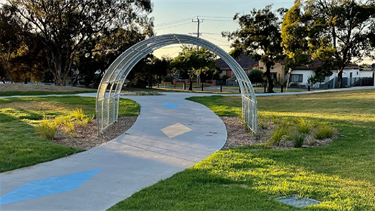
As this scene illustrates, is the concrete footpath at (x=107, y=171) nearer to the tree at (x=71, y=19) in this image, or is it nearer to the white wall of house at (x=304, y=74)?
the tree at (x=71, y=19)

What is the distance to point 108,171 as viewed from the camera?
18.0 feet

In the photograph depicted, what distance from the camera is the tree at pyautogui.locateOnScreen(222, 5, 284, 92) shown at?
29.0 m

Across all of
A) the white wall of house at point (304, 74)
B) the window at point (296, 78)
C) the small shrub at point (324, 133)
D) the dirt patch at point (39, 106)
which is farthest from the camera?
the window at point (296, 78)

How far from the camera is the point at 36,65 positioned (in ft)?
120

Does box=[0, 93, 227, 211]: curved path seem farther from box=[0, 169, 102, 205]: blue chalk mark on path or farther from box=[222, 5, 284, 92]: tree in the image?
box=[222, 5, 284, 92]: tree

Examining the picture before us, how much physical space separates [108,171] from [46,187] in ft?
3.69

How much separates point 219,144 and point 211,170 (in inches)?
96.1

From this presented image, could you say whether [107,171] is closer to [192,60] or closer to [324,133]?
[324,133]

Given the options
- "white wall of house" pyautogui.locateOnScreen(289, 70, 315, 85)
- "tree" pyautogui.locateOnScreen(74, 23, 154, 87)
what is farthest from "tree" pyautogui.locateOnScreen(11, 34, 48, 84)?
"white wall of house" pyautogui.locateOnScreen(289, 70, 315, 85)

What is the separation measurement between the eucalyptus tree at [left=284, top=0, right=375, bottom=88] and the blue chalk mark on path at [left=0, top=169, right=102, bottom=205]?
84.1ft

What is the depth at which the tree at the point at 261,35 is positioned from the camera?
29.0m

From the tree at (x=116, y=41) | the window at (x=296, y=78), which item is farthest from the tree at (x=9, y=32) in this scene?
the window at (x=296, y=78)

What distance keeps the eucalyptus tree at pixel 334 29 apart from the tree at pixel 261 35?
1826 mm

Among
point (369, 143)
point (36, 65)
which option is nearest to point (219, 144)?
point (369, 143)
